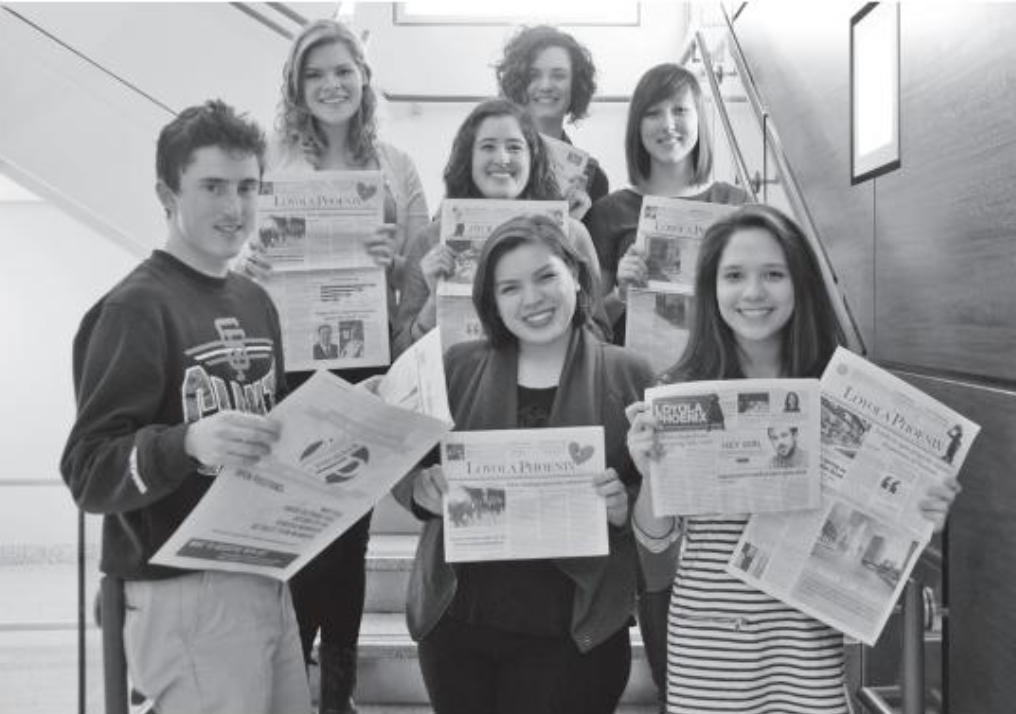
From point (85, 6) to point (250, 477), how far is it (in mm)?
3536

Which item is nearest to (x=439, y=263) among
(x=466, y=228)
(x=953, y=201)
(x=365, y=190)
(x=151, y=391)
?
(x=466, y=228)

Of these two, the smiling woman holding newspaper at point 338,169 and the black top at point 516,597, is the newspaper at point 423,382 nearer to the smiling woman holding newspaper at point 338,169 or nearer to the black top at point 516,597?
the black top at point 516,597

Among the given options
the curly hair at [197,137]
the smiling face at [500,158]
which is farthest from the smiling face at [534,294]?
the smiling face at [500,158]

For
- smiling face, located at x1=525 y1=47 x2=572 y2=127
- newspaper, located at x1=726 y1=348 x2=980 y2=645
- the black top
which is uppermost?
smiling face, located at x1=525 y1=47 x2=572 y2=127

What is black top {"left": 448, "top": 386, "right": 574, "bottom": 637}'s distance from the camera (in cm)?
183

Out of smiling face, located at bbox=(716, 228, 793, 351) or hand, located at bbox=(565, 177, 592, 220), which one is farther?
hand, located at bbox=(565, 177, 592, 220)

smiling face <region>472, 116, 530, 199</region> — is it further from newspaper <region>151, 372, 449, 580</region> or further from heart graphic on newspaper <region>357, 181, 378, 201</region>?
newspaper <region>151, 372, 449, 580</region>

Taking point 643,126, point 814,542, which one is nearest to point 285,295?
point 643,126

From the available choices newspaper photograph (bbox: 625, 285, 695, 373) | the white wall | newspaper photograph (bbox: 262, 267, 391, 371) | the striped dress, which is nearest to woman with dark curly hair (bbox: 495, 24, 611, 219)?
newspaper photograph (bbox: 625, 285, 695, 373)

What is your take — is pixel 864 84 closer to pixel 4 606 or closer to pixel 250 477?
pixel 250 477

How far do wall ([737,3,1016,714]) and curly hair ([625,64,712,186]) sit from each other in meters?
0.44

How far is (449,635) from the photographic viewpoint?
6.12 feet

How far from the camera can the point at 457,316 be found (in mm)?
2406

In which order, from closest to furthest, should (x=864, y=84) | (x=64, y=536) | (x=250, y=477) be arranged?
(x=250, y=477)
(x=864, y=84)
(x=64, y=536)
